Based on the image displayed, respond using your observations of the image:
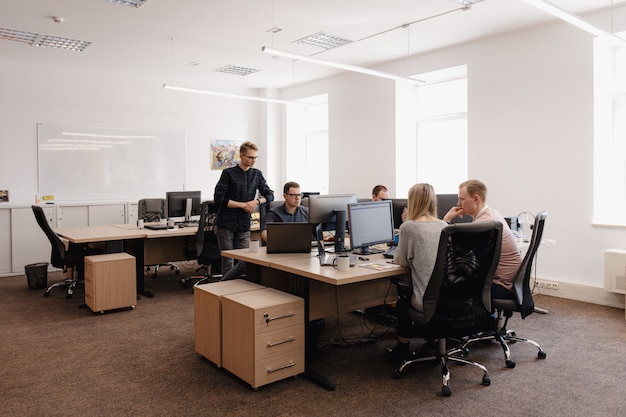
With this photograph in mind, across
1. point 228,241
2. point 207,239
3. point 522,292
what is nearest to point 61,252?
point 207,239

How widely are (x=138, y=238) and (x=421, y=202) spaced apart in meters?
3.50

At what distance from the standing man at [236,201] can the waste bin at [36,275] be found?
2.75m

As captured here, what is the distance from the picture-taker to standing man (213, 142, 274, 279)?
15.6 ft

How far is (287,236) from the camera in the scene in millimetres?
3807

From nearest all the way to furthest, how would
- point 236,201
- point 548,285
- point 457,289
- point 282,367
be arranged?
point 457,289, point 282,367, point 236,201, point 548,285

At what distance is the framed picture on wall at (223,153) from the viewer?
367 inches

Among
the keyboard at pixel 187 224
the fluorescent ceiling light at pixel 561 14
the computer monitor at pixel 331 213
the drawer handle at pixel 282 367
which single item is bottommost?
the drawer handle at pixel 282 367

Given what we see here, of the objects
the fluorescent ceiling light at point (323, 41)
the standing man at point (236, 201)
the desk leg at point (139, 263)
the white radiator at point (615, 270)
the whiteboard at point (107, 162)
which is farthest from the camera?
the whiteboard at point (107, 162)

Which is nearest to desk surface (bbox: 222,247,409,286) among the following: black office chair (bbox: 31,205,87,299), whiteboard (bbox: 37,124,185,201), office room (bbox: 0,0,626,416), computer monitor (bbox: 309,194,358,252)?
computer monitor (bbox: 309,194,358,252)

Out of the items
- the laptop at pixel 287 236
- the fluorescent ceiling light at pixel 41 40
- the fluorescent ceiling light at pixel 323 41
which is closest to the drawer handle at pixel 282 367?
the laptop at pixel 287 236

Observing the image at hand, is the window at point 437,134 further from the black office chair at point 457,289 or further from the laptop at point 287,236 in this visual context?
the black office chair at point 457,289

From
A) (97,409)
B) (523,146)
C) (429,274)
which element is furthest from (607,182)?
(97,409)

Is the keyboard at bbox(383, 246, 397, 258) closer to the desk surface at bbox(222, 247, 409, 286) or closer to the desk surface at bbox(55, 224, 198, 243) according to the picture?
the desk surface at bbox(222, 247, 409, 286)

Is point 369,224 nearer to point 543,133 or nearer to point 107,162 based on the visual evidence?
point 543,133
